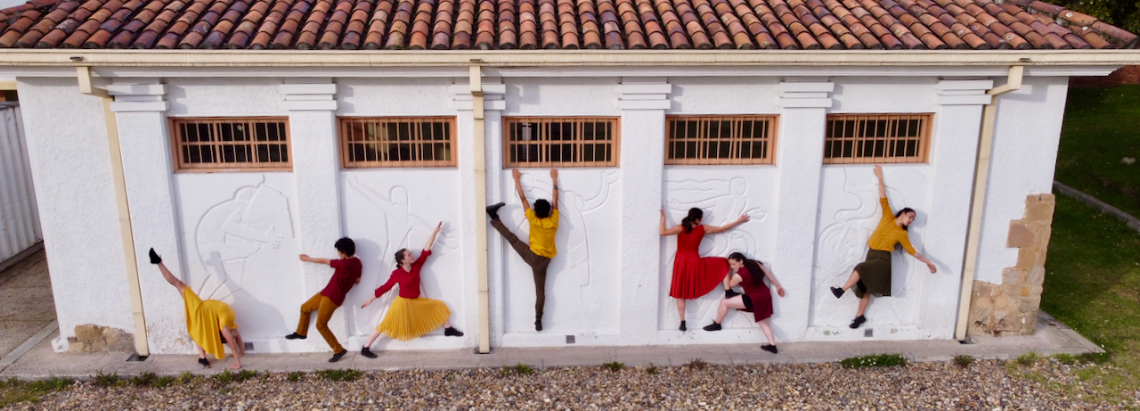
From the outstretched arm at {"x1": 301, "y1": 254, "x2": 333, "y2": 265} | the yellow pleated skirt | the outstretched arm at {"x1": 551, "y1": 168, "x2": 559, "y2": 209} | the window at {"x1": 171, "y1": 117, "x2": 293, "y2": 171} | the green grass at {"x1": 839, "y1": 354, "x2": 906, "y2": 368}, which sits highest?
the window at {"x1": 171, "y1": 117, "x2": 293, "y2": 171}

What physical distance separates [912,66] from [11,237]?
38.6 feet

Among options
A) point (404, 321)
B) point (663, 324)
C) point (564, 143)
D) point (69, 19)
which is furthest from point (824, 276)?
point (69, 19)

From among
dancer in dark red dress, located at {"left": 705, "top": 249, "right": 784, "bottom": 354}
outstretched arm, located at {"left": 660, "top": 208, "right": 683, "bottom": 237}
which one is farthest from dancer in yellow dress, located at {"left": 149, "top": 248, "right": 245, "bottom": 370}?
dancer in dark red dress, located at {"left": 705, "top": 249, "right": 784, "bottom": 354}

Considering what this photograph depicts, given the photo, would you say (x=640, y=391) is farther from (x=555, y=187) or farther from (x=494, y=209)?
(x=494, y=209)

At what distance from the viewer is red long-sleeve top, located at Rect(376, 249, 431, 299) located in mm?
6195

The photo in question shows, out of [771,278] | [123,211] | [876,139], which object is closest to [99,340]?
[123,211]

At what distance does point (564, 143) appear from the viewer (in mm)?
6156

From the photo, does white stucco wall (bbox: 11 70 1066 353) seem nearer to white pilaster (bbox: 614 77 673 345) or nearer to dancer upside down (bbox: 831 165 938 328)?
white pilaster (bbox: 614 77 673 345)

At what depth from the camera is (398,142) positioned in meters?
6.10

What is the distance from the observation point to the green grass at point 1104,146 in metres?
12.6

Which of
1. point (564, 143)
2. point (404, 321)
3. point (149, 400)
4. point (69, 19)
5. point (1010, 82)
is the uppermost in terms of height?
point (69, 19)

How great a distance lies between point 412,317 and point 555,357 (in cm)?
141

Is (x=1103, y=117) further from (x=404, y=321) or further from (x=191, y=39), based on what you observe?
(x=191, y=39)

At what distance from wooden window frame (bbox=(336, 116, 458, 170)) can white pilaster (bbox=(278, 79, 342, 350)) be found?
0.26 ft
